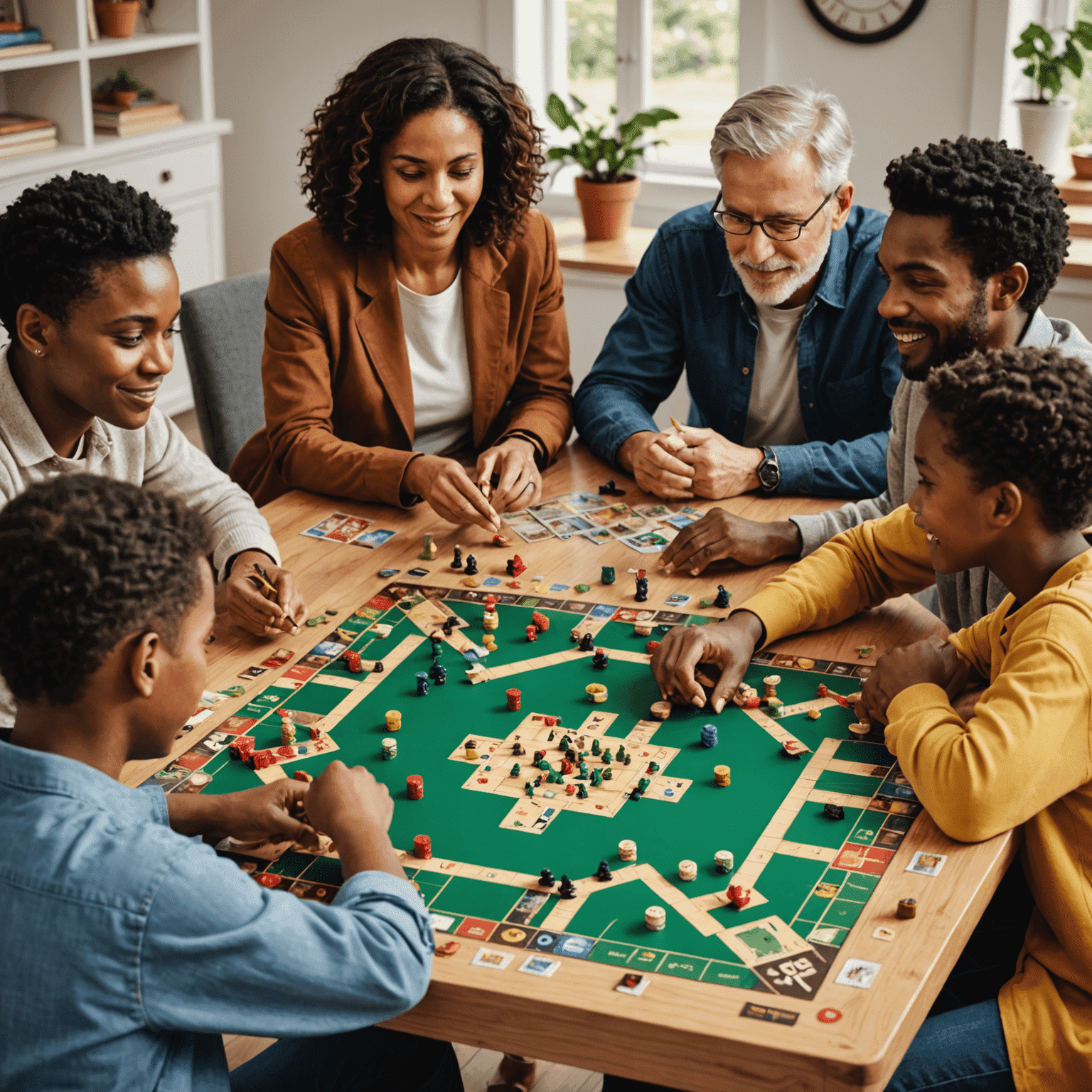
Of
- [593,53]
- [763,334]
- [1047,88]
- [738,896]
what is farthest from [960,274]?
[593,53]

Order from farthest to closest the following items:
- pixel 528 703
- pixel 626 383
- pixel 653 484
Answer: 1. pixel 626 383
2. pixel 653 484
3. pixel 528 703

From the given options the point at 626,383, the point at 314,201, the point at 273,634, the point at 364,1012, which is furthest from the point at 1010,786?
the point at 314,201

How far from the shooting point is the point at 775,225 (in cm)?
243

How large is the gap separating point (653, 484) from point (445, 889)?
45.9 inches

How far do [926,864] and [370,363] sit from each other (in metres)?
1.56

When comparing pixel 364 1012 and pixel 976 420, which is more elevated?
pixel 976 420

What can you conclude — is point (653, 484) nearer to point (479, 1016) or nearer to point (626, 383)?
point (626, 383)

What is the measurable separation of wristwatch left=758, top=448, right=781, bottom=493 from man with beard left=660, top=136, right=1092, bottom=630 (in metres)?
0.26

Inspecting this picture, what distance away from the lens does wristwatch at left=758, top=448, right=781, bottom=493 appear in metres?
2.38

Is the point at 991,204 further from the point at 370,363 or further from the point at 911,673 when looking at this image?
the point at 370,363

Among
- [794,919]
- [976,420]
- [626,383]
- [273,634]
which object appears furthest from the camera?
[626,383]

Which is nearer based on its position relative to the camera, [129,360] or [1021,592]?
[1021,592]

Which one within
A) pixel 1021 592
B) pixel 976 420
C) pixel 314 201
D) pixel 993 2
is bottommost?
pixel 1021 592

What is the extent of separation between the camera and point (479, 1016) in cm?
123
